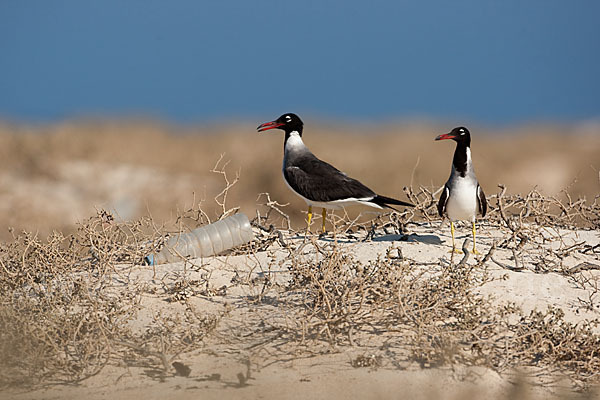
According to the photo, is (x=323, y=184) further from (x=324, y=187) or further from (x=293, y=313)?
(x=293, y=313)

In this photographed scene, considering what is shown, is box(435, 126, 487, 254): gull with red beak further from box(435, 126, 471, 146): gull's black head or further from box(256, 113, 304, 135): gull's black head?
box(256, 113, 304, 135): gull's black head

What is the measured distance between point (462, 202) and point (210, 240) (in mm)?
2001

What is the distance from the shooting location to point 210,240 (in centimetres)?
603

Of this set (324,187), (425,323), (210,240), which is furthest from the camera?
(324,187)

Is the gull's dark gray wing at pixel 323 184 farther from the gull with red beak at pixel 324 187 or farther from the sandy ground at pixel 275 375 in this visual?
the sandy ground at pixel 275 375

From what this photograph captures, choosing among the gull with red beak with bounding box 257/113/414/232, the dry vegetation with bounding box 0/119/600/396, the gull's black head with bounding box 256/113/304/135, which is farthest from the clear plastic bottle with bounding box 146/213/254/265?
the gull's black head with bounding box 256/113/304/135

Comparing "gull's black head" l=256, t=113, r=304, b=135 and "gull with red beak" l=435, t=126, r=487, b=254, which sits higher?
"gull's black head" l=256, t=113, r=304, b=135

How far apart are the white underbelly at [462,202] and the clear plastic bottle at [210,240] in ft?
5.31

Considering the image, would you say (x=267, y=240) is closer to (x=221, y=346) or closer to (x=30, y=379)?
(x=221, y=346)

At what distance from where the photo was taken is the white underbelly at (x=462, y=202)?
580cm

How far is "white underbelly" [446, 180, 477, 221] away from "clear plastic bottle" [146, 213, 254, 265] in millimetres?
1617

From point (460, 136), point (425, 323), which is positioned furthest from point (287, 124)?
point (425, 323)

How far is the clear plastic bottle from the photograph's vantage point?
5.91 metres

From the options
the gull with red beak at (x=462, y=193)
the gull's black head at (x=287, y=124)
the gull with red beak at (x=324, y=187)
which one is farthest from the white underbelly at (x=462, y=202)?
the gull's black head at (x=287, y=124)
